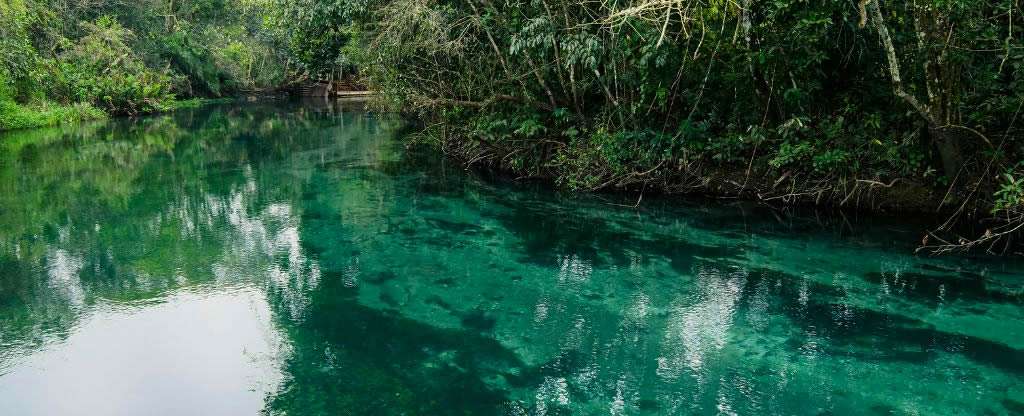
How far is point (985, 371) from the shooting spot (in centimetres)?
507

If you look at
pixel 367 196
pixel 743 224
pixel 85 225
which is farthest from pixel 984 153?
pixel 85 225

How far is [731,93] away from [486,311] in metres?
4.94

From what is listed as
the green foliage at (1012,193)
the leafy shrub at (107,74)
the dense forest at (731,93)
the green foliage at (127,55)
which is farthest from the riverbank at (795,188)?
the leafy shrub at (107,74)

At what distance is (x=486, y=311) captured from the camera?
634cm

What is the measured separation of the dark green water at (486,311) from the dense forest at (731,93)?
660 millimetres

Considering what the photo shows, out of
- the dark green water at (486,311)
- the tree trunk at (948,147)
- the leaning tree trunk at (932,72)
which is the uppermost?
the leaning tree trunk at (932,72)

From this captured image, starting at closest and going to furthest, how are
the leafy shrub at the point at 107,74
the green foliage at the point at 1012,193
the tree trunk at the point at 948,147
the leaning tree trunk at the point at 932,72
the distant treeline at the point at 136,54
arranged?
the green foliage at the point at 1012,193 < the leaning tree trunk at the point at 932,72 < the tree trunk at the point at 948,147 < the distant treeline at the point at 136,54 < the leafy shrub at the point at 107,74

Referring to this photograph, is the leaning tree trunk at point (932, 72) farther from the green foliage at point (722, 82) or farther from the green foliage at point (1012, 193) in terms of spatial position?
the green foliage at point (1012, 193)

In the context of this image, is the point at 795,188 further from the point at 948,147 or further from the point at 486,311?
the point at 486,311

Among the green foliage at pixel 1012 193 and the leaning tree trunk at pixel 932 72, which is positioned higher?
the leaning tree trunk at pixel 932 72

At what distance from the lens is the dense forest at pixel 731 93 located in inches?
289

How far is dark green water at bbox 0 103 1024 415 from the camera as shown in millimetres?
4844

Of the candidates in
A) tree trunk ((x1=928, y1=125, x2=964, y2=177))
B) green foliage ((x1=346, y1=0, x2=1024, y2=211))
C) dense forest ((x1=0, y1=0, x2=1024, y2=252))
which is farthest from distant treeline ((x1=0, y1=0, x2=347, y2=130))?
tree trunk ((x1=928, y1=125, x2=964, y2=177))

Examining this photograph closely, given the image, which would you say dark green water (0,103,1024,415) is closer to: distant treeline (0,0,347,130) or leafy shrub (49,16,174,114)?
distant treeline (0,0,347,130)
